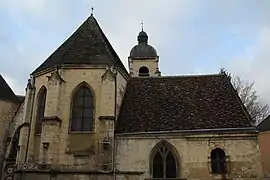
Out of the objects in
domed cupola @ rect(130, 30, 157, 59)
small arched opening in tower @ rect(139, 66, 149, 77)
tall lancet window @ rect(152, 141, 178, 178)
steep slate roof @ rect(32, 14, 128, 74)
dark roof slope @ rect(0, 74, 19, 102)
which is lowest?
tall lancet window @ rect(152, 141, 178, 178)

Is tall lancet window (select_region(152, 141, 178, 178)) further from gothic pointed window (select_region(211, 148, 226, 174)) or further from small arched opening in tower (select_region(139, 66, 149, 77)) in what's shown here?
small arched opening in tower (select_region(139, 66, 149, 77))

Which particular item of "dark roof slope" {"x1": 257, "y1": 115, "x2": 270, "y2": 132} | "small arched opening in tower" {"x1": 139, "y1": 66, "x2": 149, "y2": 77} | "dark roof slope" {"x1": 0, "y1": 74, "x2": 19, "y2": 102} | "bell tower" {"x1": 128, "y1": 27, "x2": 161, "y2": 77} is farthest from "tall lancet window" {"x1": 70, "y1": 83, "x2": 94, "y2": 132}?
"small arched opening in tower" {"x1": 139, "y1": 66, "x2": 149, "y2": 77}

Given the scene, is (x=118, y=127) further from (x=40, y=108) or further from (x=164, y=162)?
(x=40, y=108)

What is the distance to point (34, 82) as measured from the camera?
18.9 m

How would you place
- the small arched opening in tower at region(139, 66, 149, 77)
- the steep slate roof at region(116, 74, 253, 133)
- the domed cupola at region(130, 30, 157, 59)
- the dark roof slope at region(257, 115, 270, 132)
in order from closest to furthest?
the steep slate roof at region(116, 74, 253, 133) < the dark roof slope at region(257, 115, 270, 132) < the small arched opening in tower at region(139, 66, 149, 77) < the domed cupola at region(130, 30, 157, 59)

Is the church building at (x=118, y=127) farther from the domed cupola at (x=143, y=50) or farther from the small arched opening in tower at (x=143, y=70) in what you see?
the domed cupola at (x=143, y=50)

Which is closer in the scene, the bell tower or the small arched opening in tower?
the small arched opening in tower

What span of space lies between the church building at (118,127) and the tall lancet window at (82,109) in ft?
0.17

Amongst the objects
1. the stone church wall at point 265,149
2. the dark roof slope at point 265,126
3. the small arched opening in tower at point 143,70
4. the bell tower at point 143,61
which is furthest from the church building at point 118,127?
the bell tower at point 143,61

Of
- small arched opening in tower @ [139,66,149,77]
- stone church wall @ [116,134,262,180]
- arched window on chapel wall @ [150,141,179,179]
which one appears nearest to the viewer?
stone church wall @ [116,134,262,180]

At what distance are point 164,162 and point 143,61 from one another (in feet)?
70.9

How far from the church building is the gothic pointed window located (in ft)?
0.15

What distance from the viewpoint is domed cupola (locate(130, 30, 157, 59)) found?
36.5m

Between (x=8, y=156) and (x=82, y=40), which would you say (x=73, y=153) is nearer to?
(x=8, y=156)
